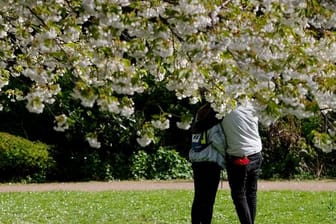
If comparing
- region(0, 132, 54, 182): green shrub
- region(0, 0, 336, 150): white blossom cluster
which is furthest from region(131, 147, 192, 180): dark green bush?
region(0, 0, 336, 150): white blossom cluster

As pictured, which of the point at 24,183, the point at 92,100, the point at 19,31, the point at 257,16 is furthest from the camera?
the point at 24,183

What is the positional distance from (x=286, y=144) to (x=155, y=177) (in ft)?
8.04

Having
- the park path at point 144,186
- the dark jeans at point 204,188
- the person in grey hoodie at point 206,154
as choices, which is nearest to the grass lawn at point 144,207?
the park path at point 144,186

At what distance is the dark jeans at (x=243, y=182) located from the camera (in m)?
6.93

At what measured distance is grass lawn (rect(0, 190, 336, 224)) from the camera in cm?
902

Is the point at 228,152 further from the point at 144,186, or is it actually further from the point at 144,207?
the point at 144,186

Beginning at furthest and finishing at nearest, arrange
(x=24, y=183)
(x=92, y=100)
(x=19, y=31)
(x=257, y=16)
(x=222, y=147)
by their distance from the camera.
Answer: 1. (x=24, y=183)
2. (x=222, y=147)
3. (x=19, y=31)
4. (x=257, y=16)
5. (x=92, y=100)

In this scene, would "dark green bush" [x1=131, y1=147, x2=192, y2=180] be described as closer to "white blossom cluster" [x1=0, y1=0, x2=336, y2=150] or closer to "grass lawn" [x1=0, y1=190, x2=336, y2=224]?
"grass lawn" [x1=0, y1=190, x2=336, y2=224]

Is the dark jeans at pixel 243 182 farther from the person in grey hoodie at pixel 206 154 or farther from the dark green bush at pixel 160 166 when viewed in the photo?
the dark green bush at pixel 160 166

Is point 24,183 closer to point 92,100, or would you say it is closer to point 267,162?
point 267,162

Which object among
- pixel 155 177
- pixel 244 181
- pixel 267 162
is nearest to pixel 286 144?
pixel 267 162

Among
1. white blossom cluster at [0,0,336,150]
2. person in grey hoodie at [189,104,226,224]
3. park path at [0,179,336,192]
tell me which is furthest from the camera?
park path at [0,179,336,192]

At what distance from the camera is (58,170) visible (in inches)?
584

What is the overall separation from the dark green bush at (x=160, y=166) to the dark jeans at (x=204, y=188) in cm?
733
